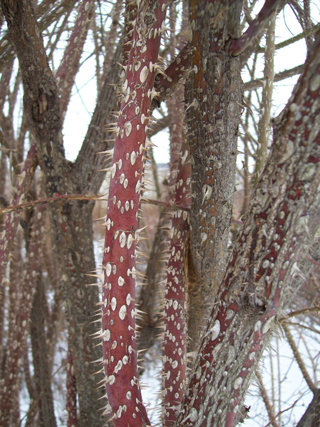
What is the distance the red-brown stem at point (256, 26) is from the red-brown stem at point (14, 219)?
1084 millimetres

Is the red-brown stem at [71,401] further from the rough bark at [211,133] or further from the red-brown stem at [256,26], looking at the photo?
the red-brown stem at [256,26]

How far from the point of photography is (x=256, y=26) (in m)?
0.62

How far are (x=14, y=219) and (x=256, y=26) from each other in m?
1.21

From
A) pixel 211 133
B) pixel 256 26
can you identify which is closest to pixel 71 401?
pixel 211 133

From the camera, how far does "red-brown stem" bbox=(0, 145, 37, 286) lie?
1.43 metres

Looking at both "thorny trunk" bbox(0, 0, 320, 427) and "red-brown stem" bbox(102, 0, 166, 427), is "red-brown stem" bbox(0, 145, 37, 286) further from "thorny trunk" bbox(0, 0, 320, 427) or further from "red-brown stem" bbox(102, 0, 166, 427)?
"red-brown stem" bbox(102, 0, 166, 427)

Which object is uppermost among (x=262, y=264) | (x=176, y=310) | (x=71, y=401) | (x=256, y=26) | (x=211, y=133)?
(x=256, y=26)

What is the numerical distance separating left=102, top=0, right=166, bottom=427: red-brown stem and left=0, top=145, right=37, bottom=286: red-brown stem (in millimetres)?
769

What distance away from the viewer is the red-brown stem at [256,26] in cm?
59

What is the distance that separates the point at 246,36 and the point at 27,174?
3.78ft

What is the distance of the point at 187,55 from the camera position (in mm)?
862

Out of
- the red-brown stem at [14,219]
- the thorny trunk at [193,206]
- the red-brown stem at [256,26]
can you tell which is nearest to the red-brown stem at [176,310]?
the thorny trunk at [193,206]

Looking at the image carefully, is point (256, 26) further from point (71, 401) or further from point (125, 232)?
point (71, 401)

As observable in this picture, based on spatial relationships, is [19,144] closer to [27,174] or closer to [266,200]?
[27,174]
